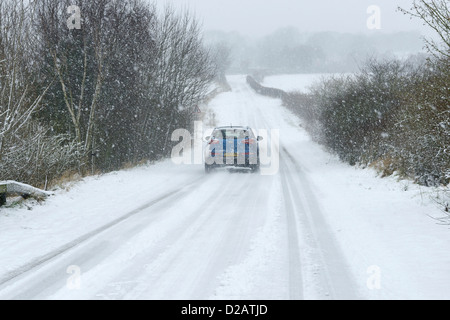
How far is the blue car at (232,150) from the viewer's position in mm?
15406

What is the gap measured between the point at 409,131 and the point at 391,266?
6.73 m

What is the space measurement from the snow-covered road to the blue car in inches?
136

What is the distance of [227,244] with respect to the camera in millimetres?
6055

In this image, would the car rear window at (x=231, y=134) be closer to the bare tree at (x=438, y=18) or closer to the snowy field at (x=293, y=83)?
the bare tree at (x=438, y=18)

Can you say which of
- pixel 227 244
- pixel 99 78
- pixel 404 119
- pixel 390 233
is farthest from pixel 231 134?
pixel 227 244

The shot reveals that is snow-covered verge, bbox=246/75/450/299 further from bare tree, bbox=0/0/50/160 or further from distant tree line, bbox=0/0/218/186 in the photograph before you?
distant tree line, bbox=0/0/218/186

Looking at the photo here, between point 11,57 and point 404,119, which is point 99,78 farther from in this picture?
point 404,119

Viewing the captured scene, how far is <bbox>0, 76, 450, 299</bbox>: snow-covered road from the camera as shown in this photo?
173 inches

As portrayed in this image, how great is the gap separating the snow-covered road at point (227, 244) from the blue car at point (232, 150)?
11.3 ft

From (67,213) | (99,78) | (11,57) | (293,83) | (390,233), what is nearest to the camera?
(390,233)

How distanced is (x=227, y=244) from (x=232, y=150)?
9.52 m

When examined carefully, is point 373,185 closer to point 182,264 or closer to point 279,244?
point 279,244
